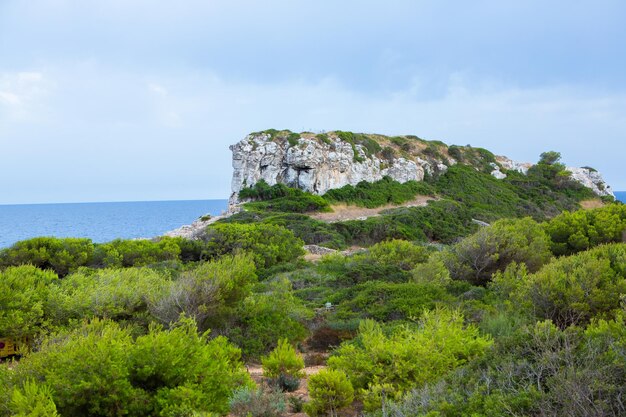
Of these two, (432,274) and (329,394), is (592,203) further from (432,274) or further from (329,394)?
(329,394)

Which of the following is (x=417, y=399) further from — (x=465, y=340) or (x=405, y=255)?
(x=405, y=255)

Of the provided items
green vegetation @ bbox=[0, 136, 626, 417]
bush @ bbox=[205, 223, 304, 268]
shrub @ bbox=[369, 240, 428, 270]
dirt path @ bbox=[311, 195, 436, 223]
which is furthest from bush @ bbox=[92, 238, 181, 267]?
dirt path @ bbox=[311, 195, 436, 223]

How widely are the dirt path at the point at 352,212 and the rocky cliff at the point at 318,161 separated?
280cm

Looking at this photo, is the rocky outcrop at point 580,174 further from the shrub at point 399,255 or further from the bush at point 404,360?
the bush at point 404,360

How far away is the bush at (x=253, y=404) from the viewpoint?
17.2 feet

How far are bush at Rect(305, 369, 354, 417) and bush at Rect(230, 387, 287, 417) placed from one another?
35cm

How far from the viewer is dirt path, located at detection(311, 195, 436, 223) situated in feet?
124

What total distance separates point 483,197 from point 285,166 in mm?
20469

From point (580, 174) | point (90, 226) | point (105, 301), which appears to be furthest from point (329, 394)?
point (90, 226)

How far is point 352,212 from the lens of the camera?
40.5 metres

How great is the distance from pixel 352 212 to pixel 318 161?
212 inches

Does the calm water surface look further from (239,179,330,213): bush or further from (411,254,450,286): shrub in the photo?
(411,254,450,286): shrub

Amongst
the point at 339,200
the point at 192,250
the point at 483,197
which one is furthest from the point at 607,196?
the point at 192,250

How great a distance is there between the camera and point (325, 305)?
1255 centimetres
